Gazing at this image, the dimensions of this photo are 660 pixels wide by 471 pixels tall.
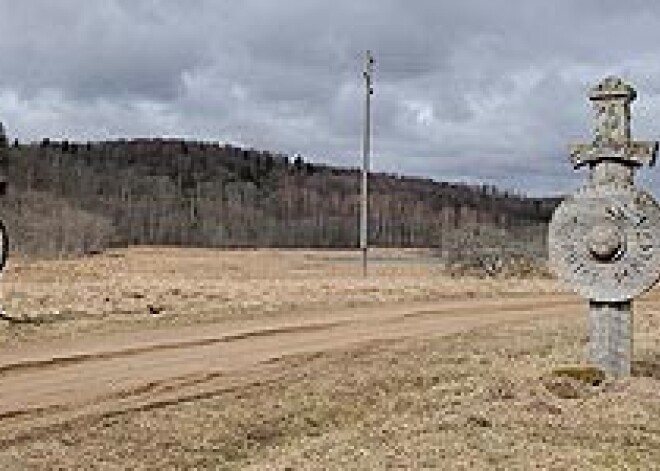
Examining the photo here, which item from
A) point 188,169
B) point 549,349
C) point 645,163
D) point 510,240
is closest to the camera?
point 645,163

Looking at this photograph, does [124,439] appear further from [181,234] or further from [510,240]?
[181,234]

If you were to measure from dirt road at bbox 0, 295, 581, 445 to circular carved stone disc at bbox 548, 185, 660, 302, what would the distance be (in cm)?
396

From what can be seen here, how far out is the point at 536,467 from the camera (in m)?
8.26

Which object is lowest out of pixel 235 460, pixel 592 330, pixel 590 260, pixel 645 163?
pixel 235 460

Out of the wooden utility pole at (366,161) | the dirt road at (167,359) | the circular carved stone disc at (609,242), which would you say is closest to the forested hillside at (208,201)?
the wooden utility pole at (366,161)

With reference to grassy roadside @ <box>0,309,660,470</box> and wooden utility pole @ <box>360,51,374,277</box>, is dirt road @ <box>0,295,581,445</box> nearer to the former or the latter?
grassy roadside @ <box>0,309,660,470</box>

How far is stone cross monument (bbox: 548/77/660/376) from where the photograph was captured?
40.9 feet

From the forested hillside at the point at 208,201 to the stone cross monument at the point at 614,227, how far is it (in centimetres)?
4271

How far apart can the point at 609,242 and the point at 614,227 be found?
18 centimetres

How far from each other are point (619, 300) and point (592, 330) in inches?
18.6

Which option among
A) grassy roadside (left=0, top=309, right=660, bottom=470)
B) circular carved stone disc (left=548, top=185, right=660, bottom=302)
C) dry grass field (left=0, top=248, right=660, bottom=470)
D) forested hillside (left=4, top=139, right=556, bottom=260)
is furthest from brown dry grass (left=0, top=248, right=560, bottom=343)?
forested hillside (left=4, top=139, right=556, bottom=260)

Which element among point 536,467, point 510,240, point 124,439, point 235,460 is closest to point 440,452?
point 536,467

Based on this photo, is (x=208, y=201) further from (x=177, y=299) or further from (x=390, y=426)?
(x=390, y=426)

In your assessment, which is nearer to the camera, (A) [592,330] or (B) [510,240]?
(A) [592,330]
